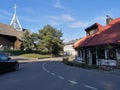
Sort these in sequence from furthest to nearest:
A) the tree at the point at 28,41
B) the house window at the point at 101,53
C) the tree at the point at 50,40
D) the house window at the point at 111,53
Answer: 1. the tree at the point at 50,40
2. the tree at the point at 28,41
3. the house window at the point at 101,53
4. the house window at the point at 111,53

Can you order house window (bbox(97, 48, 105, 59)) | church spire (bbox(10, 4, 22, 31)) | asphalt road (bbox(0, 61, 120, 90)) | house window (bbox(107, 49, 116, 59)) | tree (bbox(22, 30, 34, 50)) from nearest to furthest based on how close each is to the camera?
asphalt road (bbox(0, 61, 120, 90)) → house window (bbox(107, 49, 116, 59)) → house window (bbox(97, 48, 105, 59)) → tree (bbox(22, 30, 34, 50)) → church spire (bbox(10, 4, 22, 31))

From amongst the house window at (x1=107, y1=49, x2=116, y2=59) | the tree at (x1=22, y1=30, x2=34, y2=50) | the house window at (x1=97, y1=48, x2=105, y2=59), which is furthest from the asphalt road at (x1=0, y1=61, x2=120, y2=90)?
the tree at (x1=22, y1=30, x2=34, y2=50)

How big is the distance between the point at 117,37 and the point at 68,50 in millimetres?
81595

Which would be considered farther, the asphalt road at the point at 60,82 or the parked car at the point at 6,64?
the parked car at the point at 6,64

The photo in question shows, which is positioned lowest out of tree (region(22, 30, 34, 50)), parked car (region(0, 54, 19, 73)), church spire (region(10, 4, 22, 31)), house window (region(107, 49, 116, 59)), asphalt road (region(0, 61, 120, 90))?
asphalt road (region(0, 61, 120, 90))

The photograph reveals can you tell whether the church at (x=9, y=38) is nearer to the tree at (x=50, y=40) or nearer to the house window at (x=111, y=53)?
the tree at (x=50, y=40)

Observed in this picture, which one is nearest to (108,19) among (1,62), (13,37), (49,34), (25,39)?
(1,62)

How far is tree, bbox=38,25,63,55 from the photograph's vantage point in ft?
236

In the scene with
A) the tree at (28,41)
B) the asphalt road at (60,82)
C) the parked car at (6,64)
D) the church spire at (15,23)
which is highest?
the church spire at (15,23)

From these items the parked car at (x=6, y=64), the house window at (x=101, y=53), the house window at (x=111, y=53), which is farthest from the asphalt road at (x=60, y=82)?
the house window at (x=101, y=53)

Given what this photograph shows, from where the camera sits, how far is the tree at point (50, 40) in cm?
7181

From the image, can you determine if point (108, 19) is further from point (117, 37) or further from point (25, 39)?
point (25, 39)

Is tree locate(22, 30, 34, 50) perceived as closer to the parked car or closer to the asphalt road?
the parked car

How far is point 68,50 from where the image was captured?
105 m
